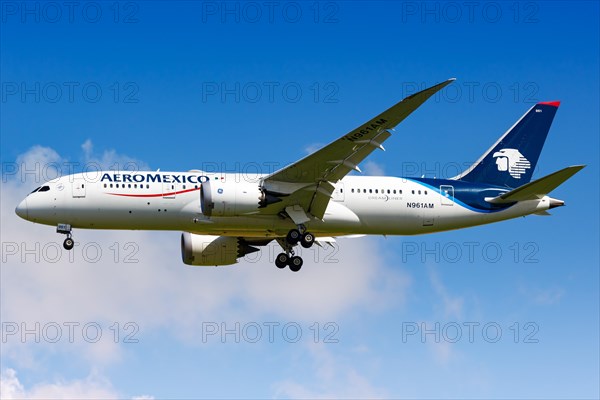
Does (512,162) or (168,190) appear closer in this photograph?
(168,190)

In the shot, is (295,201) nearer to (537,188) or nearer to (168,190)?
(168,190)

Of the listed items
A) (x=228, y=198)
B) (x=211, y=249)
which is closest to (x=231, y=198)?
(x=228, y=198)

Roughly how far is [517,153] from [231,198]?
1543cm

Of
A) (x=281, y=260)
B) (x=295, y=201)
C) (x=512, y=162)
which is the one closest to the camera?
(x=295, y=201)

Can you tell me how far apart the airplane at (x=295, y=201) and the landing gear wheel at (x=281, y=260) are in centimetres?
5

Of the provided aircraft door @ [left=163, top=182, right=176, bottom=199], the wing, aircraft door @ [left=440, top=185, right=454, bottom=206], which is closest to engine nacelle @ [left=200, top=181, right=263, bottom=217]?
the wing

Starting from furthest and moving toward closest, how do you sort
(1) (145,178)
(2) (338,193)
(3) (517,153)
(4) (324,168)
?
(3) (517,153) → (2) (338,193) → (1) (145,178) → (4) (324,168)

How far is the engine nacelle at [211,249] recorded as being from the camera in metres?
49.5

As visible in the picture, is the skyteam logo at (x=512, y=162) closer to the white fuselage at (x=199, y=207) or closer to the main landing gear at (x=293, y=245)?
the white fuselage at (x=199, y=207)

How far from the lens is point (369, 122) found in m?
38.5

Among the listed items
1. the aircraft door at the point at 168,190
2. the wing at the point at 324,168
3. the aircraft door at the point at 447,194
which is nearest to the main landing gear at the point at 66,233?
the aircraft door at the point at 168,190

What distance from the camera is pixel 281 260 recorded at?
1852 inches

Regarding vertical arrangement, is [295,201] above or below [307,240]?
above

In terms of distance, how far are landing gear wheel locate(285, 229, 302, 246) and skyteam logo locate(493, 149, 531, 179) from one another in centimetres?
1091
